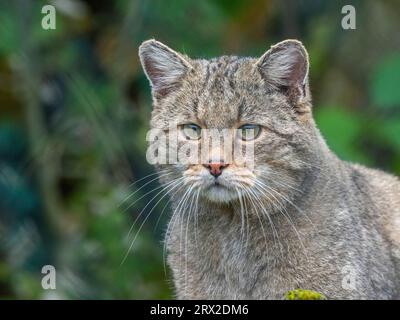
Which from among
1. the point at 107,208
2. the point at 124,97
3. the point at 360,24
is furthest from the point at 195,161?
the point at 360,24

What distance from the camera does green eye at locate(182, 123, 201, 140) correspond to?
22.2ft

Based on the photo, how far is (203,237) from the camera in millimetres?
7008

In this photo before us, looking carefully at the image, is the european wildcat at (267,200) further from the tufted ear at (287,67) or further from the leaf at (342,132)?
the leaf at (342,132)

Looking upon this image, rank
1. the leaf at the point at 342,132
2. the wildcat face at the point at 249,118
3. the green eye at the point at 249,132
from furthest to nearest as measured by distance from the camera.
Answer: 1. the leaf at the point at 342,132
2. the green eye at the point at 249,132
3. the wildcat face at the point at 249,118

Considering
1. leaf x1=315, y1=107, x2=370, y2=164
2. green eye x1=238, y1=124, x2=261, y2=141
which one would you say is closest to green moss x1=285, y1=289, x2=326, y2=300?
green eye x1=238, y1=124, x2=261, y2=141

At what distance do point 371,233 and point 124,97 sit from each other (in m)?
4.76

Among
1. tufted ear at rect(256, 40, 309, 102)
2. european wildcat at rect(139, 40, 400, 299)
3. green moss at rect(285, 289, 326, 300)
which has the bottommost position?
green moss at rect(285, 289, 326, 300)

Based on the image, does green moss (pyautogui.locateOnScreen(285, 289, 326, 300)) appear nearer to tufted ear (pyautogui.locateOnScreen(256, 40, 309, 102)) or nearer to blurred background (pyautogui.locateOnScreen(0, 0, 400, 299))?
tufted ear (pyautogui.locateOnScreen(256, 40, 309, 102))

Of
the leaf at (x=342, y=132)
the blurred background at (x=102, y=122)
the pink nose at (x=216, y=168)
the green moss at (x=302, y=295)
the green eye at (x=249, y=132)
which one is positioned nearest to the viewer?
the green moss at (x=302, y=295)

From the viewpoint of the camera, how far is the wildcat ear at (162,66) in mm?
7043

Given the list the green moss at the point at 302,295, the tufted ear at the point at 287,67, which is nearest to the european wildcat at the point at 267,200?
the tufted ear at the point at 287,67

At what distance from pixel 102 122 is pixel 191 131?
401 cm

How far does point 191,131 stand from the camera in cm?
681
